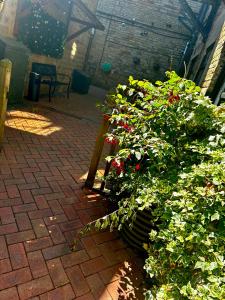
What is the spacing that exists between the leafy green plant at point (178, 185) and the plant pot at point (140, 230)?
0.30 meters

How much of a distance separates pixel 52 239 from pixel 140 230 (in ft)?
3.24

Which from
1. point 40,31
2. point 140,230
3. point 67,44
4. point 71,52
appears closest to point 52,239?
point 140,230

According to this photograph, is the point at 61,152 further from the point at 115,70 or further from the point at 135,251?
the point at 115,70

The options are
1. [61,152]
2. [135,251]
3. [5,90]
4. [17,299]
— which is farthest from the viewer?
[61,152]

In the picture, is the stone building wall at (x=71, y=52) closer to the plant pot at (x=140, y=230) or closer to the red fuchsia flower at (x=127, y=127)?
the red fuchsia flower at (x=127, y=127)

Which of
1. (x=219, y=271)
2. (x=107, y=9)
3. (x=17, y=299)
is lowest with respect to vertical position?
(x=17, y=299)

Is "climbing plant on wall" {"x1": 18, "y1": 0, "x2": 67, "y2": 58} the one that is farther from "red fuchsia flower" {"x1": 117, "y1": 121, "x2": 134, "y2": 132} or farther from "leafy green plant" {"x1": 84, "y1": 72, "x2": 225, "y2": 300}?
"red fuchsia flower" {"x1": 117, "y1": 121, "x2": 134, "y2": 132}

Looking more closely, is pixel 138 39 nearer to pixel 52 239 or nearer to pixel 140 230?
pixel 140 230

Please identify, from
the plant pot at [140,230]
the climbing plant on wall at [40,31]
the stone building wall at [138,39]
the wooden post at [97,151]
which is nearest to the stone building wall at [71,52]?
the climbing plant on wall at [40,31]

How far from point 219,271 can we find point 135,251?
161 centimetres

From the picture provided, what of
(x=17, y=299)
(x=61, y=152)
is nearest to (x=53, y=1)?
(x=61, y=152)

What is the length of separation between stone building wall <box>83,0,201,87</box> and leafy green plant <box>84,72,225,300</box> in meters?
12.3

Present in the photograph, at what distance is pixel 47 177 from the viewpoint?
4133 millimetres

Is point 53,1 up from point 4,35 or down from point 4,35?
up
